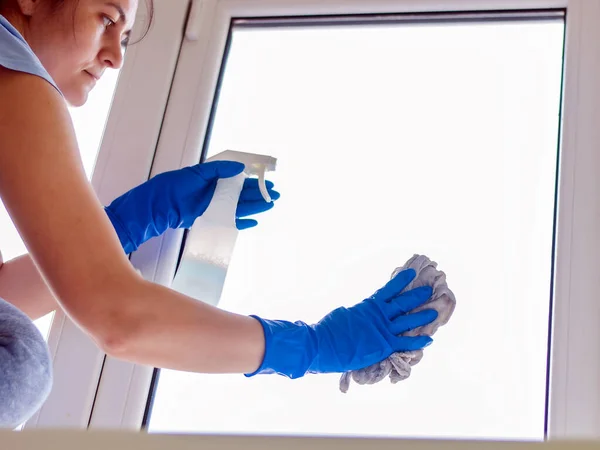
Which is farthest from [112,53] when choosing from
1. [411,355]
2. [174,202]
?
[411,355]

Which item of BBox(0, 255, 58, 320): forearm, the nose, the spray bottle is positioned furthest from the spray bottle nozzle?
BBox(0, 255, 58, 320): forearm

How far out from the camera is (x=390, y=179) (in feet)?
4.20

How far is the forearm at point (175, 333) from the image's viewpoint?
0.79 meters

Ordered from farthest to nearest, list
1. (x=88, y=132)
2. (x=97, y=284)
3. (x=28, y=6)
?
(x=88, y=132), (x=28, y=6), (x=97, y=284)

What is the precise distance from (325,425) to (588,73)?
2.21 ft

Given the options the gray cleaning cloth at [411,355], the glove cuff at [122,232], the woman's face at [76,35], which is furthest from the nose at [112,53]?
the gray cleaning cloth at [411,355]

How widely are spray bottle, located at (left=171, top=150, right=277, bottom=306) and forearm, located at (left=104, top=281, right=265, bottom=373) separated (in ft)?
0.80

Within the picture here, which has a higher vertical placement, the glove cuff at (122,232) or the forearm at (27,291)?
the glove cuff at (122,232)

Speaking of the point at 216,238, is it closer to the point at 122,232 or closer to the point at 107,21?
the point at 122,232

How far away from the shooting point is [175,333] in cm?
82

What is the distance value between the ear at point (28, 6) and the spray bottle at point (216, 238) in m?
0.34

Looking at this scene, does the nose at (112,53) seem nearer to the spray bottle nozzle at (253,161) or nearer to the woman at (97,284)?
the woman at (97,284)

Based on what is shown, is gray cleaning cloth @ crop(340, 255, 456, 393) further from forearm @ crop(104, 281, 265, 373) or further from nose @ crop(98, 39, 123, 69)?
nose @ crop(98, 39, 123, 69)

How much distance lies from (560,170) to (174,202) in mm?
584
